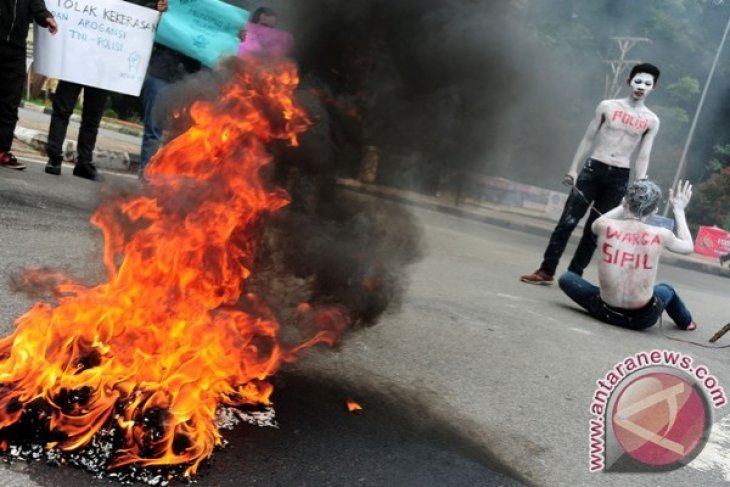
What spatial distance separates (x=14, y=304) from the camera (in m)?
2.97

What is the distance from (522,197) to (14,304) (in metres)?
22.1

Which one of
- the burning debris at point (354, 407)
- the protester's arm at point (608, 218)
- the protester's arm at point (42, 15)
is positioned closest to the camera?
the burning debris at point (354, 407)

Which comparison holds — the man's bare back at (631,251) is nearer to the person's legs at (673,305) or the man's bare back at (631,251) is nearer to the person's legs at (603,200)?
the person's legs at (673,305)

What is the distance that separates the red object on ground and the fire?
21074 millimetres

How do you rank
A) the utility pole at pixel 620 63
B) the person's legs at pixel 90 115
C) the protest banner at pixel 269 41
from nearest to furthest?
the protest banner at pixel 269 41 < the person's legs at pixel 90 115 < the utility pole at pixel 620 63

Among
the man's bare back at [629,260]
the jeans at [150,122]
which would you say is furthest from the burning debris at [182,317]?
the jeans at [150,122]

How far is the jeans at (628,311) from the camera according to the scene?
527 cm

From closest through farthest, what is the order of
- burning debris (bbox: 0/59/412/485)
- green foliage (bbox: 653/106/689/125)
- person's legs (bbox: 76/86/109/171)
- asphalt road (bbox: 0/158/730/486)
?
burning debris (bbox: 0/59/412/485) → asphalt road (bbox: 0/158/730/486) → person's legs (bbox: 76/86/109/171) → green foliage (bbox: 653/106/689/125)

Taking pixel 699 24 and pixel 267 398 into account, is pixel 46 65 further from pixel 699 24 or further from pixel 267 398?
pixel 699 24

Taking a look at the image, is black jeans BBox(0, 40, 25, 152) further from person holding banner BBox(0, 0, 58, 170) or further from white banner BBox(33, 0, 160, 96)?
white banner BBox(33, 0, 160, 96)

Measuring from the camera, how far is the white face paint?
602 centimetres

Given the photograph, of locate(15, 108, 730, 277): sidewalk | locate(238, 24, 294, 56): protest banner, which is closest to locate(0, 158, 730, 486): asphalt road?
locate(15, 108, 730, 277): sidewalk

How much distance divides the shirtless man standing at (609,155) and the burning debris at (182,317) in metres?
3.65

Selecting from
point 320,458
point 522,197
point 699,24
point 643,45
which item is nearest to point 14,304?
point 320,458
